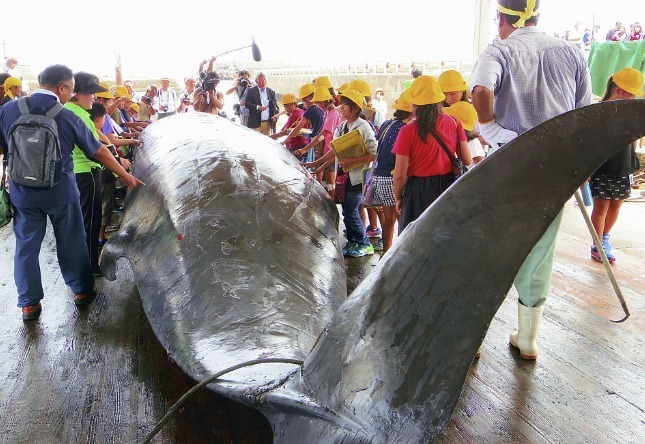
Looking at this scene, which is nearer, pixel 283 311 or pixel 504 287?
pixel 504 287

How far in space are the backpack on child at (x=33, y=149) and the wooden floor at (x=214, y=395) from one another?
3.53 feet

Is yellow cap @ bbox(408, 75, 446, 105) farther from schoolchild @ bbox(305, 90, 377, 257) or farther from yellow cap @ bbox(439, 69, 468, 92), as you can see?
yellow cap @ bbox(439, 69, 468, 92)

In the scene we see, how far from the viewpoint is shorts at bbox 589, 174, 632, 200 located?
518cm

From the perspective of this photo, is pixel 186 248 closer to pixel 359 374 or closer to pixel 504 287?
pixel 359 374

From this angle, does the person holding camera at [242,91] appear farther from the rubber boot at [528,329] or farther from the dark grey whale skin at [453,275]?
the dark grey whale skin at [453,275]

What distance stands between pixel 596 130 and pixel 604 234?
4.64 metres

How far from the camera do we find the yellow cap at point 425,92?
3.73 metres

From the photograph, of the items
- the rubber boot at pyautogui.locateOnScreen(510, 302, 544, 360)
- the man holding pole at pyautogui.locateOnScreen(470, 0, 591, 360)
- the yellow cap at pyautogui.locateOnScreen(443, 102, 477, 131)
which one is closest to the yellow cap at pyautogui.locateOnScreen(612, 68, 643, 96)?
the yellow cap at pyautogui.locateOnScreen(443, 102, 477, 131)

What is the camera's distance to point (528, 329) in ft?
11.5

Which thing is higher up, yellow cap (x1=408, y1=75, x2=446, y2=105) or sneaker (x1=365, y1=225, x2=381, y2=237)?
yellow cap (x1=408, y1=75, x2=446, y2=105)

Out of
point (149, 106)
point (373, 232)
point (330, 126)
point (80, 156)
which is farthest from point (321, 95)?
point (149, 106)

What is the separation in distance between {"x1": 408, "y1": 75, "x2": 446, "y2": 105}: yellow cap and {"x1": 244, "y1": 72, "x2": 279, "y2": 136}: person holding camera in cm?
878

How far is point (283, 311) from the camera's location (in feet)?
7.55

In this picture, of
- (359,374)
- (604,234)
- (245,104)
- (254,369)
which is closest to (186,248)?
(254,369)
